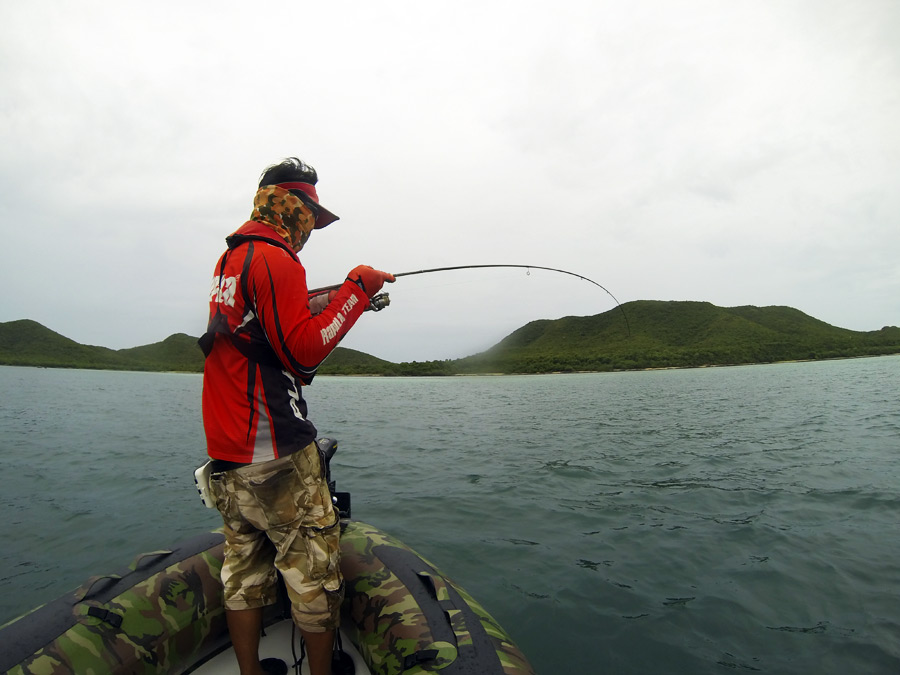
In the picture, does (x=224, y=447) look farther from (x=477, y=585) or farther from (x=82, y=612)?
(x=477, y=585)

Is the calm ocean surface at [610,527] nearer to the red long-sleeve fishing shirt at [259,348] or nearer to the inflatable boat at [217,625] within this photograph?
the inflatable boat at [217,625]

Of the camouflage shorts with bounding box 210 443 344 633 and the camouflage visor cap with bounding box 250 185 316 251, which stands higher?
the camouflage visor cap with bounding box 250 185 316 251

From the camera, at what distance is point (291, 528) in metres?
2.16

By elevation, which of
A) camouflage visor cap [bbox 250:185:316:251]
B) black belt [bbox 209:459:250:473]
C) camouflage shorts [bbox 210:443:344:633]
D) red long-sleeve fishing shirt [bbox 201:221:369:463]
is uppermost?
camouflage visor cap [bbox 250:185:316:251]

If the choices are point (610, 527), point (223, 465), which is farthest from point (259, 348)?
point (610, 527)

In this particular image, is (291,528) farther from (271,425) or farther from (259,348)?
(259,348)

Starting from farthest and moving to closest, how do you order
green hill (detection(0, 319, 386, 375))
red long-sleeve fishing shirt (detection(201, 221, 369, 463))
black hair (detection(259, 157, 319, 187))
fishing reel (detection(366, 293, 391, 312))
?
1. green hill (detection(0, 319, 386, 375))
2. fishing reel (detection(366, 293, 391, 312))
3. black hair (detection(259, 157, 319, 187))
4. red long-sleeve fishing shirt (detection(201, 221, 369, 463))

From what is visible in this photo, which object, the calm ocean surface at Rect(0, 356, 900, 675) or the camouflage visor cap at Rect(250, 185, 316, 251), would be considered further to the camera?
the calm ocean surface at Rect(0, 356, 900, 675)

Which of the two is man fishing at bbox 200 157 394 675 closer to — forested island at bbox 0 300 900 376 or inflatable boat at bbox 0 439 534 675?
inflatable boat at bbox 0 439 534 675

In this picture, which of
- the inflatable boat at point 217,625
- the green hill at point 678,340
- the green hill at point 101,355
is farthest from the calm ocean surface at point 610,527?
the green hill at point 101,355

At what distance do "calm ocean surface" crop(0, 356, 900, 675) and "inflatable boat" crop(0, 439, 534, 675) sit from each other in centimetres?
145

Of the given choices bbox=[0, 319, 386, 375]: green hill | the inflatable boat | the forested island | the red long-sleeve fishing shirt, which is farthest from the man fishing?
bbox=[0, 319, 386, 375]: green hill

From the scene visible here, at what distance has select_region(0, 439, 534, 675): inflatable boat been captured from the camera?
2.38 m

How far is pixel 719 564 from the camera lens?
486cm
